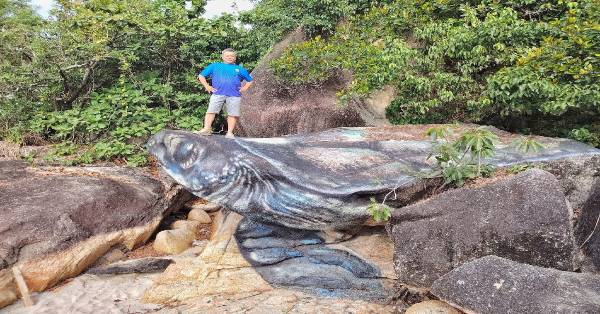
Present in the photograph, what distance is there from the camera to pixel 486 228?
4.38 meters

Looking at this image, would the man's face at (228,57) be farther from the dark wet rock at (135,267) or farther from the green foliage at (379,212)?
→ the green foliage at (379,212)

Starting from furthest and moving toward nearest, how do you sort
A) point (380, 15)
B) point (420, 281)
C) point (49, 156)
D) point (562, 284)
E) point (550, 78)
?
point (380, 15) → point (49, 156) → point (550, 78) → point (420, 281) → point (562, 284)

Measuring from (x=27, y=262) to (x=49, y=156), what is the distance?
3.35 meters

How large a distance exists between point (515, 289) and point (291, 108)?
20.1 ft

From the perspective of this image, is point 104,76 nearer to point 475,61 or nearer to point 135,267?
point 135,267

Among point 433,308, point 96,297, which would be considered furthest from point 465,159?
point 96,297

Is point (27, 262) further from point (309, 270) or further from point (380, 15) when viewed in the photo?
point (380, 15)

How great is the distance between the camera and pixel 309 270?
18.3 ft

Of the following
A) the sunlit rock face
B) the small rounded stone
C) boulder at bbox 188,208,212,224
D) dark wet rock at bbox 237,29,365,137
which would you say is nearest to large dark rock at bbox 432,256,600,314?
the small rounded stone

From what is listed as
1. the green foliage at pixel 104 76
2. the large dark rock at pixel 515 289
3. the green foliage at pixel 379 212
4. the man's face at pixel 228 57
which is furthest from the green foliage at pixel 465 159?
the green foliage at pixel 104 76

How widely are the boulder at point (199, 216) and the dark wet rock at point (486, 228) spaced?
3.96 metres

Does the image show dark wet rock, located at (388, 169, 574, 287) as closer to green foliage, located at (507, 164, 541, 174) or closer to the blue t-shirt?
green foliage, located at (507, 164, 541, 174)

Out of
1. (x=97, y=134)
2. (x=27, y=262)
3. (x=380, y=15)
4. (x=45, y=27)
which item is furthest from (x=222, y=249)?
(x=45, y=27)

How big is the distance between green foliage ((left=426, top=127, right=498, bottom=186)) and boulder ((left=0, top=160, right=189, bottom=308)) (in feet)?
14.3
